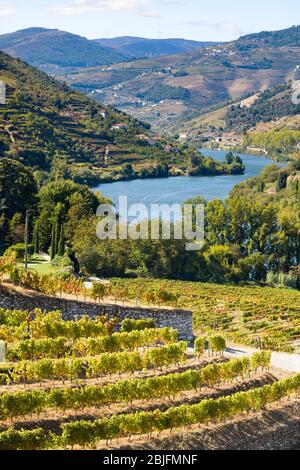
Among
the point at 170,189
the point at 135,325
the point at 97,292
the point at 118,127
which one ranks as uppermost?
the point at 118,127

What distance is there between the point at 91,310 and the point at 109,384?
714 centimetres

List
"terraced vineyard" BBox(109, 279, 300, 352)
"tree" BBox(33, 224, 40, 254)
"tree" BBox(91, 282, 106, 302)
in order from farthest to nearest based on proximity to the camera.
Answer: "tree" BBox(33, 224, 40, 254) < "terraced vineyard" BBox(109, 279, 300, 352) < "tree" BBox(91, 282, 106, 302)

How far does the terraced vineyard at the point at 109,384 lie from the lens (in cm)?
1902

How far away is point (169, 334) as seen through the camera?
2573 centimetres

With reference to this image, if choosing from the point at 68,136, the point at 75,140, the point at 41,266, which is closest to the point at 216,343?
the point at 41,266

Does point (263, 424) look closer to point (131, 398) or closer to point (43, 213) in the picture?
point (131, 398)

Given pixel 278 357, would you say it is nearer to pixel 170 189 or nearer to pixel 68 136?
pixel 170 189

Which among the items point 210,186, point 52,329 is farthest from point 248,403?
point 210,186

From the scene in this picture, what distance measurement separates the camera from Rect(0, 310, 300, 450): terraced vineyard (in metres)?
19.0

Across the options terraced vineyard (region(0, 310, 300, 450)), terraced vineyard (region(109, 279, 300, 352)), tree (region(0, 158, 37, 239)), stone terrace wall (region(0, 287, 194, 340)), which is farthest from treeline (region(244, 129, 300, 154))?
terraced vineyard (region(0, 310, 300, 450))

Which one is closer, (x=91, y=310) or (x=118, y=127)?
(x=91, y=310)

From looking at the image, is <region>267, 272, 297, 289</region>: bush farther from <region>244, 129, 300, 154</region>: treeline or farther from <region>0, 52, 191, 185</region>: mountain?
<region>244, 129, 300, 154</region>: treeline

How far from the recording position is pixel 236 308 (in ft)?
133

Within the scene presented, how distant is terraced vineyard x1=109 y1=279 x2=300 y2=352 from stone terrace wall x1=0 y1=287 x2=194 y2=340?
4.88 ft
